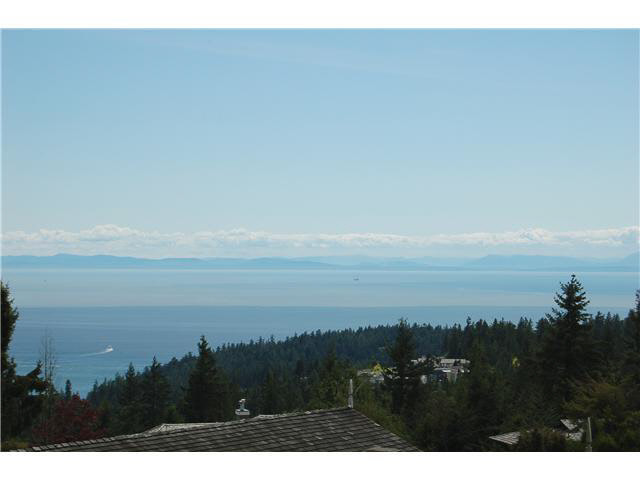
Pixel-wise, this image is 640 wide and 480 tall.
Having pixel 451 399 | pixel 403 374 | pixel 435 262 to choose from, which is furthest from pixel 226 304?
Result: pixel 451 399

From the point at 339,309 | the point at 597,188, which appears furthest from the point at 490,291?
the point at 597,188

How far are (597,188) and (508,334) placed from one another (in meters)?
17.4

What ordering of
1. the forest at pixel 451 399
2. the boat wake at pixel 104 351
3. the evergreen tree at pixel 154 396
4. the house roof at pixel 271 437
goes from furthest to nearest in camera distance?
the boat wake at pixel 104 351 < the evergreen tree at pixel 154 396 < the forest at pixel 451 399 < the house roof at pixel 271 437

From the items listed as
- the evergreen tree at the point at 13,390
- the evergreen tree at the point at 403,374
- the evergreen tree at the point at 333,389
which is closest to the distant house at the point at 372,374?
the evergreen tree at the point at 403,374

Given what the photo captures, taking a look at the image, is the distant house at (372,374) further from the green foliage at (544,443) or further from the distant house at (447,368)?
the green foliage at (544,443)

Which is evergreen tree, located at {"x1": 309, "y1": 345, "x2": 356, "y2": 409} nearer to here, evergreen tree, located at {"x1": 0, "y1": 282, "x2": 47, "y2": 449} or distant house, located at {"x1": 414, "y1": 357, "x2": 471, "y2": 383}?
evergreen tree, located at {"x1": 0, "y1": 282, "x2": 47, "y2": 449}

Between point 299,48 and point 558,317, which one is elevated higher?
point 299,48

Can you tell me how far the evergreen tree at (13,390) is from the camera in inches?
368

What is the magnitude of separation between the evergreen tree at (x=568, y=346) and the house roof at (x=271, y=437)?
32.9ft

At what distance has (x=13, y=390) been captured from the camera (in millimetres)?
9727

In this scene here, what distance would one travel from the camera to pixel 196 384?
1816 centimetres
